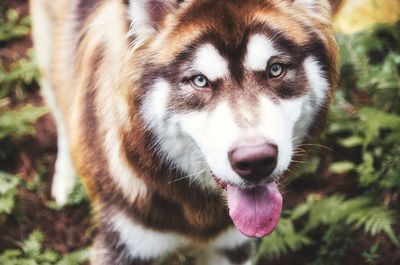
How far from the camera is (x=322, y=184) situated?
171 inches

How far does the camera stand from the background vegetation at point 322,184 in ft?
12.4

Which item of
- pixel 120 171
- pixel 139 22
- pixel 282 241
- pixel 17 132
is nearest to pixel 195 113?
pixel 139 22

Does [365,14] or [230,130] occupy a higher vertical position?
[230,130]

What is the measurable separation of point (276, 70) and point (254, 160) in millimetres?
419

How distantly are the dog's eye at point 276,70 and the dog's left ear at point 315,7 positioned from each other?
0.99ft

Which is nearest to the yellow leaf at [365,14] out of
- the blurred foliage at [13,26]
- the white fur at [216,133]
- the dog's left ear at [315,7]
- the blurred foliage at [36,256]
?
the dog's left ear at [315,7]

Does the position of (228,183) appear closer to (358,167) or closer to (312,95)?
(312,95)

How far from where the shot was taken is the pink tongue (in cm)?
265

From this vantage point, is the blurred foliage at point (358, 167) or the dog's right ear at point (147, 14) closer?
the dog's right ear at point (147, 14)

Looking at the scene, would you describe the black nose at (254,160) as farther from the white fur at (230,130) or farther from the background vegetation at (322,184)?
the background vegetation at (322,184)

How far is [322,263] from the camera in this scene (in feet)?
12.4

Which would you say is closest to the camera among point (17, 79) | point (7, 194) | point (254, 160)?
point (254, 160)

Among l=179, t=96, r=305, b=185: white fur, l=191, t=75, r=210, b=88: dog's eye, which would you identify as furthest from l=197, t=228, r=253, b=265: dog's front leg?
l=191, t=75, r=210, b=88: dog's eye

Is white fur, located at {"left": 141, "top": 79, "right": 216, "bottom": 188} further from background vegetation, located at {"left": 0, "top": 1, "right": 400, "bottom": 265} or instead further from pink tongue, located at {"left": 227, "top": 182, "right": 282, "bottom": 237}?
background vegetation, located at {"left": 0, "top": 1, "right": 400, "bottom": 265}
